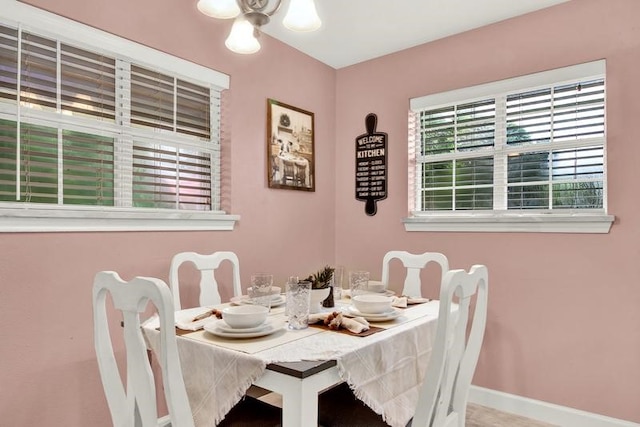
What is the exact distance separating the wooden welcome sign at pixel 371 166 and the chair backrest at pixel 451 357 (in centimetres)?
192

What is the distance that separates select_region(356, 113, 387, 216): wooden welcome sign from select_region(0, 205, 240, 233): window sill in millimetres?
1246

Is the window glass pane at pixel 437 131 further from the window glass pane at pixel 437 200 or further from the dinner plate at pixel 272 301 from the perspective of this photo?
the dinner plate at pixel 272 301

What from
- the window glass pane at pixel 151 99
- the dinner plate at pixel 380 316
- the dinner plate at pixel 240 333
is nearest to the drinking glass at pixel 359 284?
the dinner plate at pixel 380 316

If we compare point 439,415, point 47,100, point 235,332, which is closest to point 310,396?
point 235,332

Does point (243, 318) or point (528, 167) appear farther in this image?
point (528, 167)

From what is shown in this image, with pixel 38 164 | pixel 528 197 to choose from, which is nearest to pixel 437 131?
pixel 528 197

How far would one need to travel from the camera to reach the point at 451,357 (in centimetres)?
140

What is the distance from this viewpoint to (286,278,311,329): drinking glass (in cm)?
155

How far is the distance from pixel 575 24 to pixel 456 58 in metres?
0.74

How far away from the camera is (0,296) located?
68.9 inches

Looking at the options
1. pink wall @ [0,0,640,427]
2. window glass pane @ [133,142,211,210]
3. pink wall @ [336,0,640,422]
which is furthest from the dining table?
pink wall @ [336,0,640,422]

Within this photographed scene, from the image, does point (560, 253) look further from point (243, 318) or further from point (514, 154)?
point (243, 318)

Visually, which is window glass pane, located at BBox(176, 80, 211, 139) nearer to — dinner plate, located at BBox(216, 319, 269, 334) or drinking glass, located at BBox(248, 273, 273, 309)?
drinking glass, located at BBox(248, 273, 273, 309)

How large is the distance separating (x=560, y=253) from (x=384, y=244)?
1.25 metres
